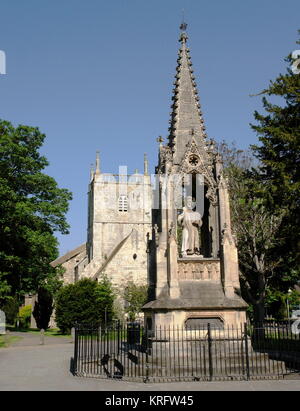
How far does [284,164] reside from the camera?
43.7 feet

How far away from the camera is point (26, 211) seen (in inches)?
1148

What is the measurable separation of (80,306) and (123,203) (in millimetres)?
28319

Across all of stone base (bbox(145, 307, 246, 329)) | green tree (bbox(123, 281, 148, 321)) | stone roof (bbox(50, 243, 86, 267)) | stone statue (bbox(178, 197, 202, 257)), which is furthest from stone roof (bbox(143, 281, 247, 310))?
stone roof (bbox(50, 243, 86, 267))

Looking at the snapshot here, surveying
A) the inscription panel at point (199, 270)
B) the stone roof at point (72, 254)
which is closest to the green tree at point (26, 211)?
the inscription panel at point (199, 270)

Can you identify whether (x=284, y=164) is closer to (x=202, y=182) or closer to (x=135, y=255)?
(x=202, y=182)

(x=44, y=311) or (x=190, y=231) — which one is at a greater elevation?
(x=190, y=231)

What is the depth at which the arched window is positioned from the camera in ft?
192

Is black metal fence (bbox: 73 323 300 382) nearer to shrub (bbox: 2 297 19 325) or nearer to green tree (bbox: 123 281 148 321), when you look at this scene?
green tree (bbox: 123 281 148 321)

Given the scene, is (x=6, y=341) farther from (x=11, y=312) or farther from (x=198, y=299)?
(x=11, y=312)

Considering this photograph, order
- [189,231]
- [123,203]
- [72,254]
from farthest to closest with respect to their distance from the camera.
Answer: [72,254], [123,203], [189,231]

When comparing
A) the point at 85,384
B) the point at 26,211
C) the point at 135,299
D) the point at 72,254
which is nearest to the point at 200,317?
the point at 85,384

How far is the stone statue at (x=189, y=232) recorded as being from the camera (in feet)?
42.3
